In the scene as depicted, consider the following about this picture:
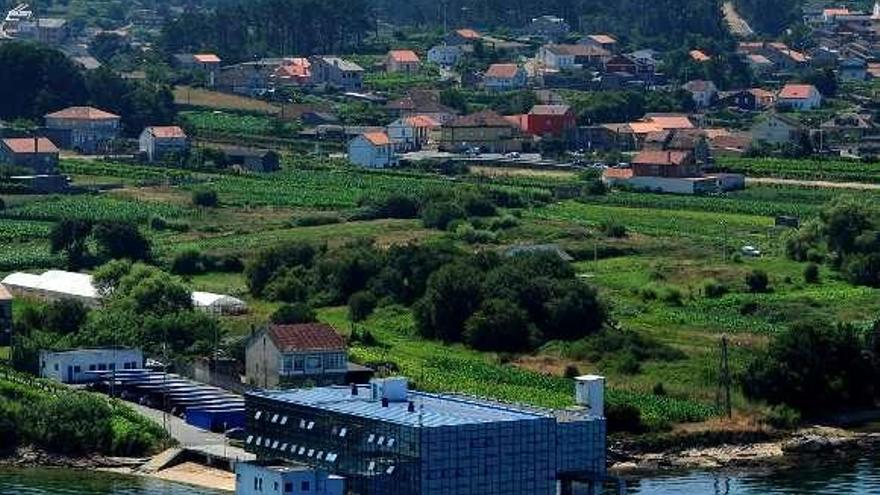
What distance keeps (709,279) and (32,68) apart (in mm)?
33029

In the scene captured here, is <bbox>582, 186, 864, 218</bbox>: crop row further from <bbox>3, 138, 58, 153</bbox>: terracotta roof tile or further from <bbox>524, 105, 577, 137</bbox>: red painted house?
<bbox>3, 138, 58, 153</bbox>: terracotta roof tile

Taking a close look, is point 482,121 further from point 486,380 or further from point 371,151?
point 486,380

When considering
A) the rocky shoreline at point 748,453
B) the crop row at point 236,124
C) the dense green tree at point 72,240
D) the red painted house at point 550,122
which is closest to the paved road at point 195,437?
Result: the rocky shoreline at point 748,453

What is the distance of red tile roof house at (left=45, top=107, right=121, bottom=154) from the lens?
7519 centimetres

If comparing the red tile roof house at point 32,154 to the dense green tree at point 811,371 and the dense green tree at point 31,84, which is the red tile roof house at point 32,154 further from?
the dense green tree at point 811,371

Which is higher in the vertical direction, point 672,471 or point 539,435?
point 539,435

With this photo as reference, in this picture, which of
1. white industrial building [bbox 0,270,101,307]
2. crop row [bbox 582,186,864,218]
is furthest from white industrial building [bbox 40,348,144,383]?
crop row [bbox 582,186,864,218]

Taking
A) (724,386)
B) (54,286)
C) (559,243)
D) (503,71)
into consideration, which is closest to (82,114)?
(503,71)

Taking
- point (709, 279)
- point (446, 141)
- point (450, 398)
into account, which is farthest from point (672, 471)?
point (446, 141)

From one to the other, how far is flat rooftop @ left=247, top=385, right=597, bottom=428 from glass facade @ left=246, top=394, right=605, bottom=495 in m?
0.06

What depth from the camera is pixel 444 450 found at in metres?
29.9

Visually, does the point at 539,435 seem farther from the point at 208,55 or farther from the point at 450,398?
the point at 208,55

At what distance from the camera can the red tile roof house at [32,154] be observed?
67938mm

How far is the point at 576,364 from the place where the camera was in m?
43.2
